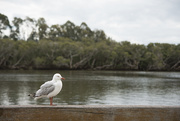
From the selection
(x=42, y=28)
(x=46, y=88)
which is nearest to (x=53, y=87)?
(x=46, y=88)

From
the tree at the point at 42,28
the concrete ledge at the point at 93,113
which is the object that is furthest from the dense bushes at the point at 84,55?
the concrete ledge at the point at 93,113

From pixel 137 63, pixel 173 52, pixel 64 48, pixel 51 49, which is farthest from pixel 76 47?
pixel 173 52

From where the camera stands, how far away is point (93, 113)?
319 cm

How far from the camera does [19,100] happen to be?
18.5 metres

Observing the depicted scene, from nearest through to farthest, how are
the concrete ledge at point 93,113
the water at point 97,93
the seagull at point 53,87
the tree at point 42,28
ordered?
1. the concrete ledge at point 93,113
2. the seagull at point 53,87
3. the water at point 97,93
4. the tree at point 42,28

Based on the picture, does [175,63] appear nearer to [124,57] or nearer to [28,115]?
[124,57]

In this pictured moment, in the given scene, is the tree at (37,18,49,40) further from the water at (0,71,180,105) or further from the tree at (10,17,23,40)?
the water at (0,71,180,105)

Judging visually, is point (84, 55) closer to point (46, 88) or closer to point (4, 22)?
point (4, 22)

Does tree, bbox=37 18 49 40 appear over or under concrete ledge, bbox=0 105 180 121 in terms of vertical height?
over

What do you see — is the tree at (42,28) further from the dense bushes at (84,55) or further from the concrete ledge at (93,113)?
the concrete ledge at (93,113)

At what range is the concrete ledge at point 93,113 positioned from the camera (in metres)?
3.13

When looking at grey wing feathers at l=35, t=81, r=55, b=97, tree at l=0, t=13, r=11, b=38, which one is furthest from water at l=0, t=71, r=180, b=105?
tree at l=0, t=13, r=11, b=38

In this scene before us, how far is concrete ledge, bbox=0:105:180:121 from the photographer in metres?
3.13

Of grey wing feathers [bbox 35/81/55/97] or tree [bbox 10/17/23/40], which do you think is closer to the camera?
grey wing feathers [bbox 35/81/55/97]
